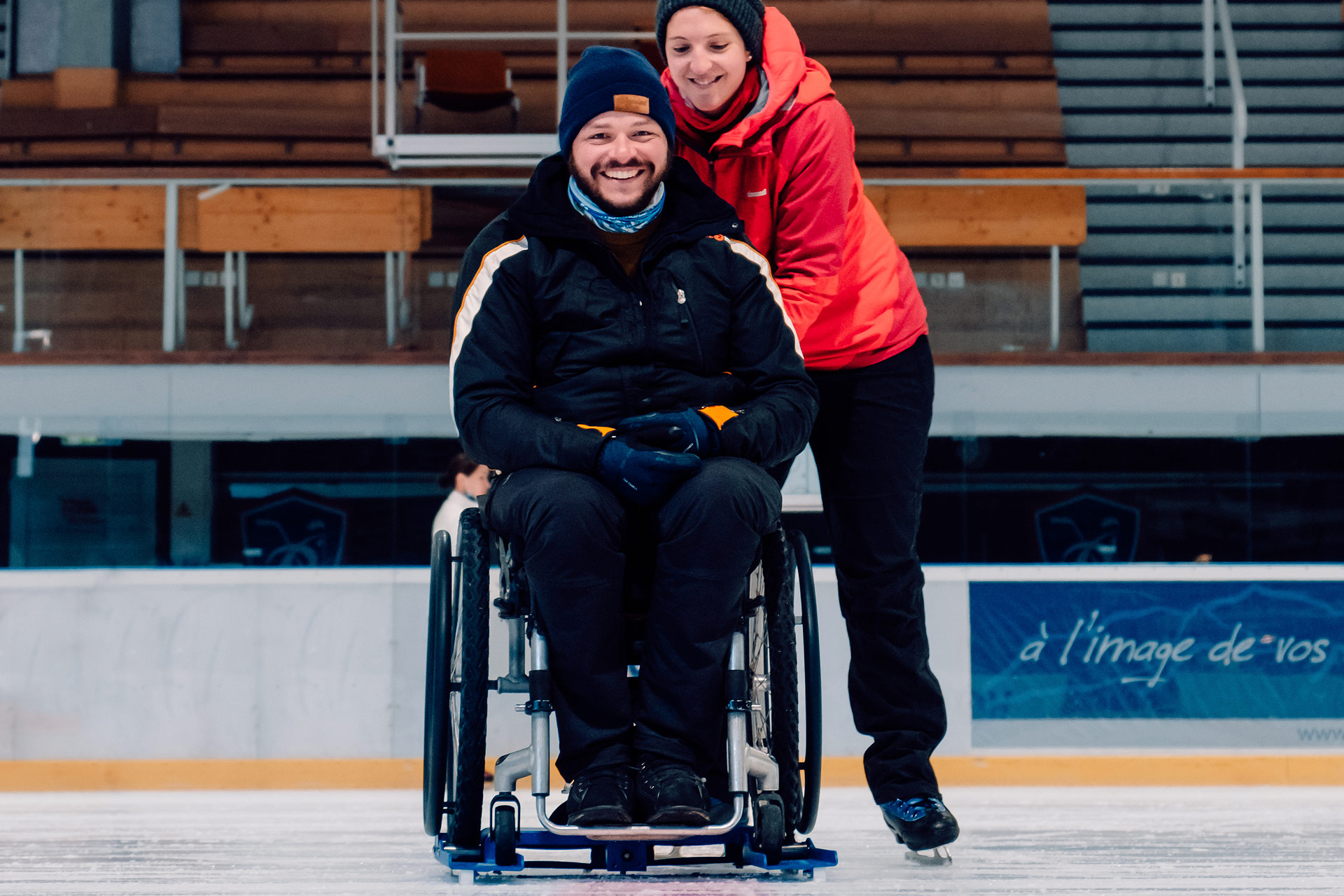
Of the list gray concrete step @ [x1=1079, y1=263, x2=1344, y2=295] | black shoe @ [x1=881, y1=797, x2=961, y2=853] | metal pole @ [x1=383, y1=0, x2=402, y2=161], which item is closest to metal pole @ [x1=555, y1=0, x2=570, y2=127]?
metal pole @ [x1=383, y1=0, x2=402, y2=161]

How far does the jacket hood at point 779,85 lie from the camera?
5.62 ft

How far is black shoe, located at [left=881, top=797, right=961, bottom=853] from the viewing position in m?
1.80

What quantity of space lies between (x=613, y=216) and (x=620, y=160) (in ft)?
0.20

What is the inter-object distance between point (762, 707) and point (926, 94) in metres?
6.18

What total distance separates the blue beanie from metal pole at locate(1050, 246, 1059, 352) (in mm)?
3609

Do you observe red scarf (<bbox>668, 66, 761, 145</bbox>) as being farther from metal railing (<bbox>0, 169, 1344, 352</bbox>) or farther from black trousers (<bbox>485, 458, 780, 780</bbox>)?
metal railing (<bbox>0, 169, 1344, 352</bbox>)

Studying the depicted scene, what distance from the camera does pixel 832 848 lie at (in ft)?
6.54

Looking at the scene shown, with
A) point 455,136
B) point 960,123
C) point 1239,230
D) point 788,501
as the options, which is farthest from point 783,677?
point 960,123

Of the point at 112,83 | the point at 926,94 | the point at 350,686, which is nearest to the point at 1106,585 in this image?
the point at 350,686

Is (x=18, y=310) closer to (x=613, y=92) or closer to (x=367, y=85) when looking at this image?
(x=367, y=85)

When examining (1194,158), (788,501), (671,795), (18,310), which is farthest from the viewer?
(1194,158)

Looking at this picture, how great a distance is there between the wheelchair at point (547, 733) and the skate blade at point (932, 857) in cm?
21

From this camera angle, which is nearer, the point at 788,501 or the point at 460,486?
the point at 460,486

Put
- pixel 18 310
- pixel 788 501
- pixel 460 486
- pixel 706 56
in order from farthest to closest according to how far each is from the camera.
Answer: pixel 18 310 < pixel 788 501 < pixel 460 486 < pixel 706 56
